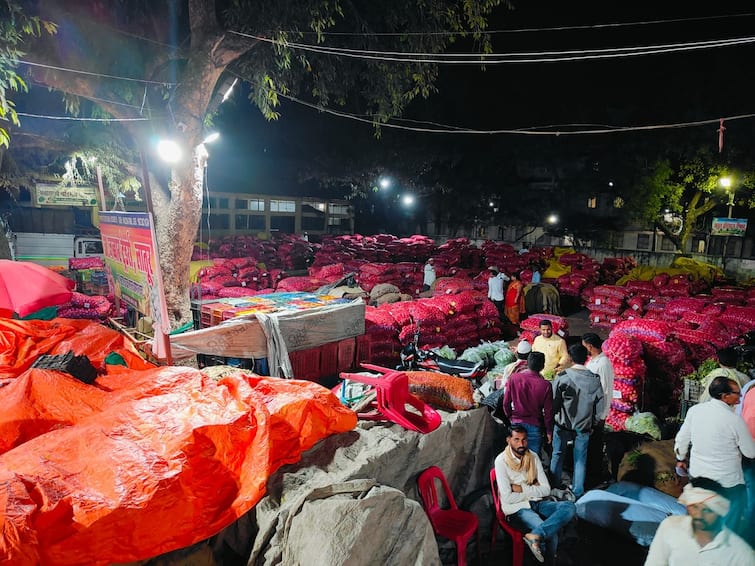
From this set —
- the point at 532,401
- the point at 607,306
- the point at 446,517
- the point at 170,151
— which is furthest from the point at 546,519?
the point at 607,306

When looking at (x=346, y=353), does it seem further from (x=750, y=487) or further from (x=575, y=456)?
(x=750, y=487)

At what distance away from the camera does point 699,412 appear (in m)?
4.35

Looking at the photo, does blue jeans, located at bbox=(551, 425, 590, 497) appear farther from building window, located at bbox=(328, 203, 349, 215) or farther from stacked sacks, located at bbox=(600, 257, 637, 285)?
building window, located at bbox=(328, 203, 349, 215)

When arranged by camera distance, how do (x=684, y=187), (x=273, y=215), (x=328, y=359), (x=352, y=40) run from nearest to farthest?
(x=328, y=359)
(x=352, y=40)
(x=684, y=187)
(x=273, y=215)

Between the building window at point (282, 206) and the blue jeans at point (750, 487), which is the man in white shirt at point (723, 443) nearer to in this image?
the blue jeans at point (750, 487)

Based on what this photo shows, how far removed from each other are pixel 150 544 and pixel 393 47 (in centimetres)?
952

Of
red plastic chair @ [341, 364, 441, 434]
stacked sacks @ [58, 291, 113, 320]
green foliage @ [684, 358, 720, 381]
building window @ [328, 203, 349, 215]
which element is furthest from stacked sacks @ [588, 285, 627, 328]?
building window @ [328, 203, 349, 215]

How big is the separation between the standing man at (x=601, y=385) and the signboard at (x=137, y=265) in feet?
16.8

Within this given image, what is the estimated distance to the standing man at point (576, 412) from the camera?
17.6 feet

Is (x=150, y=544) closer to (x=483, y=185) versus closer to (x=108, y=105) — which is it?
(x=108, y=105)

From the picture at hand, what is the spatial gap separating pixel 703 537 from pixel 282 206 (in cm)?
3106

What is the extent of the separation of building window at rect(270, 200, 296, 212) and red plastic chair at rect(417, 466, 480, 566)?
28.3 meters

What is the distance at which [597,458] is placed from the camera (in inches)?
241

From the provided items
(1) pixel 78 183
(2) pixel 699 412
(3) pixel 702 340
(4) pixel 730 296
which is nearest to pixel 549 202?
(4) pixel 730 296
